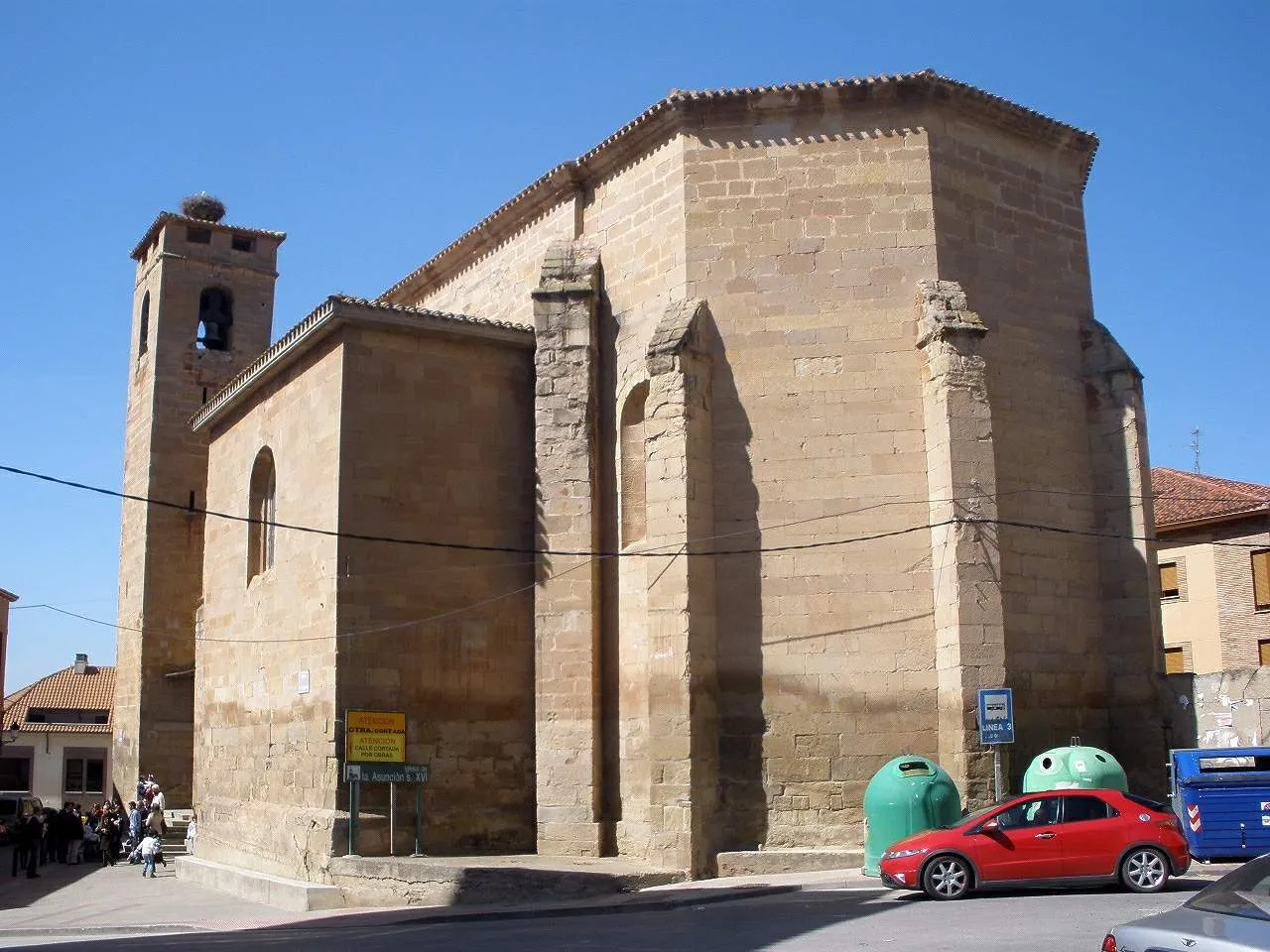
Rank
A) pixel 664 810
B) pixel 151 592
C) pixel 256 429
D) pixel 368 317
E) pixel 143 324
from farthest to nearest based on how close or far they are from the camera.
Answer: pixel 143 324
pixel 151 592
pixel 256 429
pixel 368 317
pixel 664 810

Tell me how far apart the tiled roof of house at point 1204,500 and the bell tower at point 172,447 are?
21.2 metres

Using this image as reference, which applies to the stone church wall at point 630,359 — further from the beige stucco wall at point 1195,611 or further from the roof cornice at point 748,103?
the beige stucco wall at point 1195,611

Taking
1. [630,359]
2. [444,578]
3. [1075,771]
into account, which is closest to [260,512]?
[444,578]

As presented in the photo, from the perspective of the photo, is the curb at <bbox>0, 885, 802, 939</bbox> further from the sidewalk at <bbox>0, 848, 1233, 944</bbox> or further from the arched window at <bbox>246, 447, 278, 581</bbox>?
the arched window at <bbox>246, 447, 278, 581</bbox>

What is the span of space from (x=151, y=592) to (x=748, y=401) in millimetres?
17567

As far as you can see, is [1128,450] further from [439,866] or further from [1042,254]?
[439,866]

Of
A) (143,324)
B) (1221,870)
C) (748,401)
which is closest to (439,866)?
(748,401)

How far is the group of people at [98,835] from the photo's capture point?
23.9 m

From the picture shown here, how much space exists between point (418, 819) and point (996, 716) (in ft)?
22.9

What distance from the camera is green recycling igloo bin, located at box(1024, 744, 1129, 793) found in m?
14.3

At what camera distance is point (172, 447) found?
97.7ft

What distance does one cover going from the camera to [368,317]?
57.9ft

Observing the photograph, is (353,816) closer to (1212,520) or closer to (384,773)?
(384,773)

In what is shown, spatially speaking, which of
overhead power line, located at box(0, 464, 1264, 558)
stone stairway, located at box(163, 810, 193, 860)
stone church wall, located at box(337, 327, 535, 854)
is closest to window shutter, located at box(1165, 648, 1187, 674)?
overhead power line, located at box(0, 464, 1264, 558)
